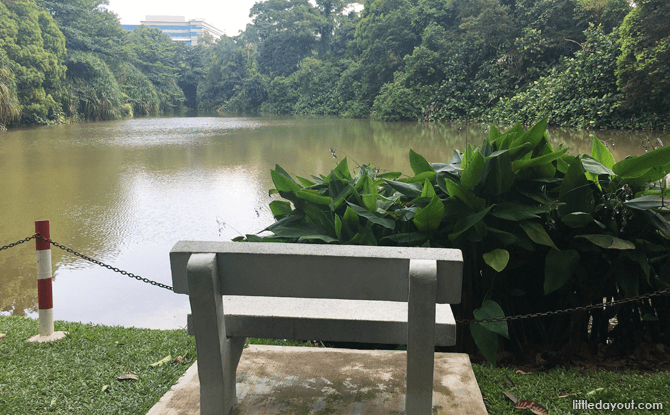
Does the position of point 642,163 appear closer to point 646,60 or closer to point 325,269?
point 325,269

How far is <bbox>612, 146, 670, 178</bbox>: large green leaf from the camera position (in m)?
2.44

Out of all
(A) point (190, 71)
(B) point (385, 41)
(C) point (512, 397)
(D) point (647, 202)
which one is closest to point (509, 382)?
(C) point (512, 397)

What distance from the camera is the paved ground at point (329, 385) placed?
1944 mm

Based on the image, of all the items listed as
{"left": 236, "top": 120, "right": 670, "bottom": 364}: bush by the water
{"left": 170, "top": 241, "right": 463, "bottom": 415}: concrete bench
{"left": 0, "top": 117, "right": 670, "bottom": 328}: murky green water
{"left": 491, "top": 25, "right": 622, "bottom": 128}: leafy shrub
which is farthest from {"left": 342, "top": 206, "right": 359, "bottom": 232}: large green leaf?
{"left": 491, "top": 25, "right": 622, "bottom": 128}: leafy shrub

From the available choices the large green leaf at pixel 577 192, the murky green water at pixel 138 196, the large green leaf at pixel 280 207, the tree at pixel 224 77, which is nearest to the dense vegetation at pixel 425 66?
the murky green water at pixel 138 196

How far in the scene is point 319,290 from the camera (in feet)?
5.50

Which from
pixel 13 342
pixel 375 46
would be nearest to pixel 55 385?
pixel 13 342

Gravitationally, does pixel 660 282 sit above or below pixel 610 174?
below

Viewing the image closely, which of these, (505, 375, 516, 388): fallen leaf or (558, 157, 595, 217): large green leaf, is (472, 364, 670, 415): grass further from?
A: (558, 157, 595, 217): large green leaf

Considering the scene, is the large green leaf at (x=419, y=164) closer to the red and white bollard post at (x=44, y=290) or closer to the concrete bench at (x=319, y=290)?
the concrete bench at (x=319, y=290)

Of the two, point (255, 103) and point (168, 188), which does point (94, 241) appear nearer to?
point (168, 188)

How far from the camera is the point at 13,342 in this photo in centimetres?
333

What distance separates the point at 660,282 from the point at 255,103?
52.6 m

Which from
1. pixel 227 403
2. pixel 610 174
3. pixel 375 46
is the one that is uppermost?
pixel 375 46
